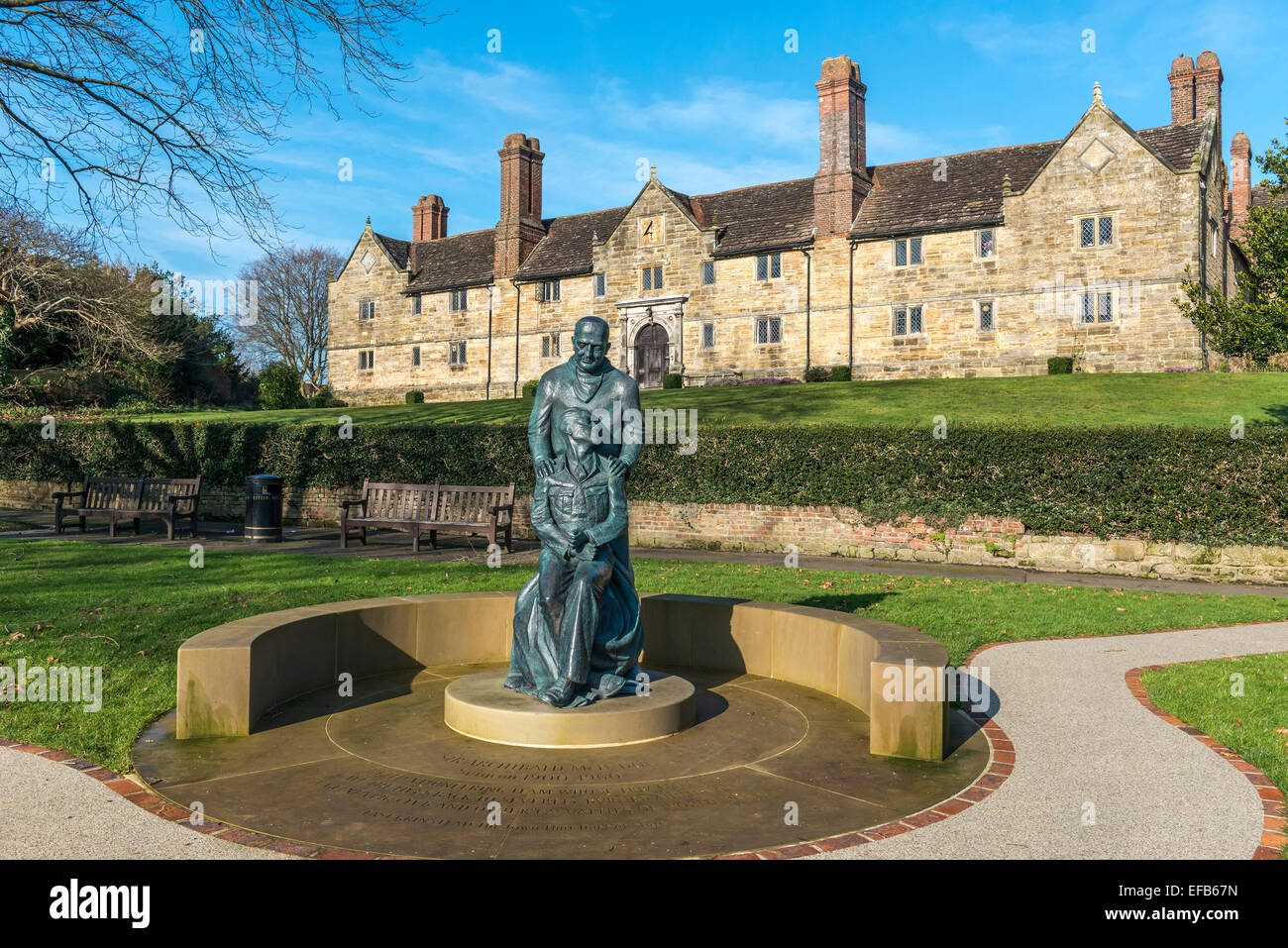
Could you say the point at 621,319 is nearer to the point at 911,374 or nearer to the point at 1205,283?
the point at 911,374

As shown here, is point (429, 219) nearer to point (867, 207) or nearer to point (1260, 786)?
point (867, 207)

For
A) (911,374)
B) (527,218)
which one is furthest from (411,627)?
(527,218)

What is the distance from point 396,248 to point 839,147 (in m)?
26.4

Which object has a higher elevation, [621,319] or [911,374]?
[621,319]

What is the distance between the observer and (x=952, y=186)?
36.1m

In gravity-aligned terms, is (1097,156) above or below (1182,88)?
below

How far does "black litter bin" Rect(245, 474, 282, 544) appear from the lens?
17.6 meters

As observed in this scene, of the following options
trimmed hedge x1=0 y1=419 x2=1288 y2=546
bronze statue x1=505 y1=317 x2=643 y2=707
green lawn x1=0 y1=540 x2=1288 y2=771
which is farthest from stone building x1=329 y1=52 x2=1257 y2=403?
bronze statue x1=505 y1=317 x2=643 y2=707

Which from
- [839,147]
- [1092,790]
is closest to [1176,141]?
[839,147]

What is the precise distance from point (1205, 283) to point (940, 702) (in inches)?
1287

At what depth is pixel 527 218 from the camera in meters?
45.2

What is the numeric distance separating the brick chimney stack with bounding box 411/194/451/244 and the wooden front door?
747 inches

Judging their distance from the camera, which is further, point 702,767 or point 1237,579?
point 1237,579
